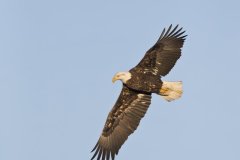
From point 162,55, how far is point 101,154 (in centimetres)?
318

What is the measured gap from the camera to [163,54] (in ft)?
61.8

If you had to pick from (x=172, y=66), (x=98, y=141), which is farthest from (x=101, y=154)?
(x=172, y=66)

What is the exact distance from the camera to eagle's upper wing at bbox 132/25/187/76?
1862cm

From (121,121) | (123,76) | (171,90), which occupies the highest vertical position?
(123,76)

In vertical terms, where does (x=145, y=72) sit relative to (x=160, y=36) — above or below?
below

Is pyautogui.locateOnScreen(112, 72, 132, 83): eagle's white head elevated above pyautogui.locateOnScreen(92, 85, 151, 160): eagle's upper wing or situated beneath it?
elevated above

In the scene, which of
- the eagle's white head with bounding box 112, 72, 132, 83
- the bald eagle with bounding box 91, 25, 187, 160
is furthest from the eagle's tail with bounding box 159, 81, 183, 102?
the eagle's white head with bounding box 112, 72, 132, 83

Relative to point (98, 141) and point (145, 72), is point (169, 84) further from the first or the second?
point (98, 141)

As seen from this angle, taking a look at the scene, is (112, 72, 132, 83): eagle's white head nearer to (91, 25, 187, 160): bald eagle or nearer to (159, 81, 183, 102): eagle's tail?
(91, 25, 187, 160): bald eagle

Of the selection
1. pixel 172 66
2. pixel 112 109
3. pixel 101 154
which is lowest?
pixel 101 154

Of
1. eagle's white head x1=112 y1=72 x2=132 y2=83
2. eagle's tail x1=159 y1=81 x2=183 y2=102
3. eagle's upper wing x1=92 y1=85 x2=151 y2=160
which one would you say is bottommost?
eagle's upper wing x1=92 y1=85 x2=151 y2=160

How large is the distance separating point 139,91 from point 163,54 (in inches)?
48.7

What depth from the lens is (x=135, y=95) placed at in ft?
61.8

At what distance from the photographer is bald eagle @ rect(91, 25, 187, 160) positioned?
60.0 ft
